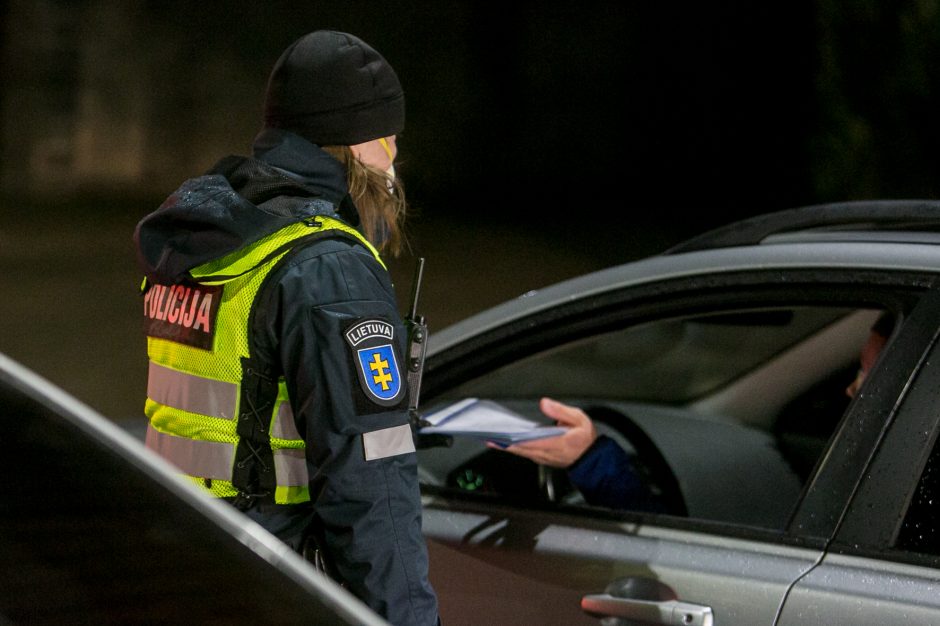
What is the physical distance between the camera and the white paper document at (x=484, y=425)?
2.36 meters

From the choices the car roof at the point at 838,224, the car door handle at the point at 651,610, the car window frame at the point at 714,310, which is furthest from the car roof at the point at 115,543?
the car roof at the point at 838,224

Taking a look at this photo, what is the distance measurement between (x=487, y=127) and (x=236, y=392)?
Result: 42.3 feet

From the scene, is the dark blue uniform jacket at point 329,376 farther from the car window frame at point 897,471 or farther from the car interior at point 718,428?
Answer: the car window frame at point 897,471

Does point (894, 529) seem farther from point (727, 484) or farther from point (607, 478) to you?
point (727, 484)

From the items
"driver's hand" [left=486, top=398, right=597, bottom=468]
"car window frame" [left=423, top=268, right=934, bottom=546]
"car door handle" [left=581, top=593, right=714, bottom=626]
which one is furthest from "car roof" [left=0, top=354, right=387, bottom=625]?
"driver's hand" [left=486, top=398, right=597, bottom=468]

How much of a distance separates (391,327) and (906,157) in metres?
8.06

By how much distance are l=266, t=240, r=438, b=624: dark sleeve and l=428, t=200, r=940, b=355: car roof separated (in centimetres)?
→ 61

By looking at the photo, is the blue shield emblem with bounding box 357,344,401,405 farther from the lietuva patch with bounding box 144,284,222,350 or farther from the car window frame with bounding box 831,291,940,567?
the car window frame with bounding box 831,291,940,567

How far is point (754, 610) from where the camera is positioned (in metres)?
2.01

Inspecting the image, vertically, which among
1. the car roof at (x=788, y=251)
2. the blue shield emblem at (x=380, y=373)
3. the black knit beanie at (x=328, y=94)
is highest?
the black knit beanie at (x=328, y=94)

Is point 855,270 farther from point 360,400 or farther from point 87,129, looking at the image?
point 87,129

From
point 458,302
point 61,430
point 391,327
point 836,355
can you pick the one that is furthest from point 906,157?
point 61,430

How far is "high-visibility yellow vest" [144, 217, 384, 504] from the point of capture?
2.00 metres

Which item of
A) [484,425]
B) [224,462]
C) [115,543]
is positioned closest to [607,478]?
[484,425]
